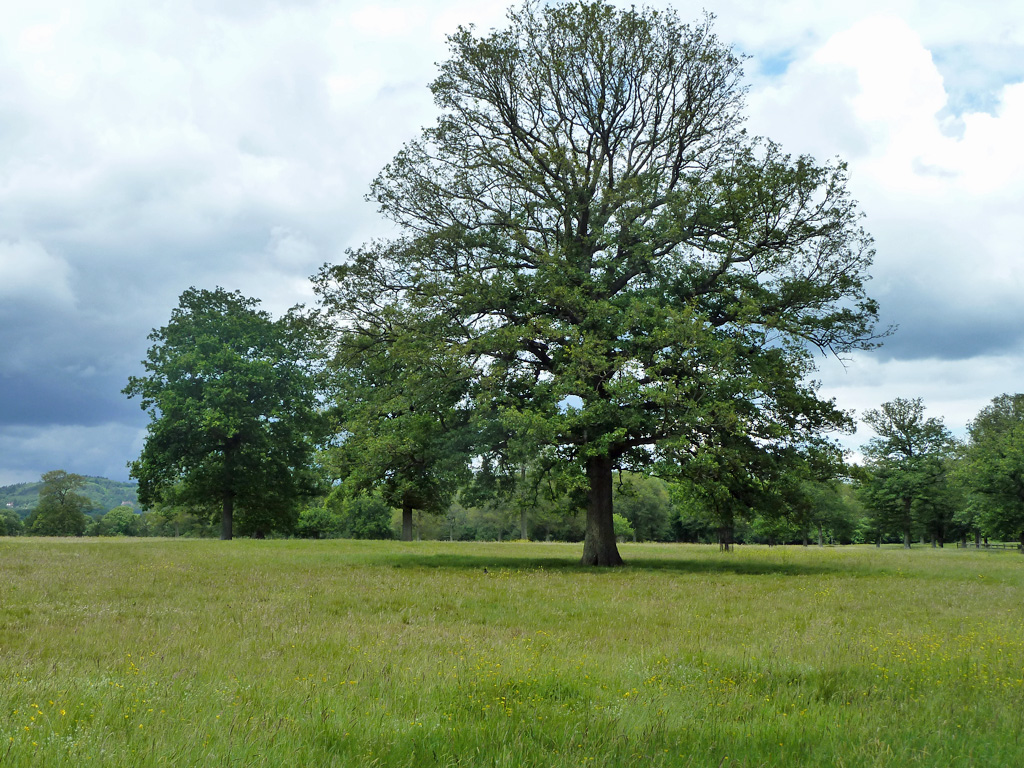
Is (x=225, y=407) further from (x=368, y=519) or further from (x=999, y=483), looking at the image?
(x=999, y=483)

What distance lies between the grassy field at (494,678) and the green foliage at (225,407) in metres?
24.8

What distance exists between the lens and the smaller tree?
4077 inches

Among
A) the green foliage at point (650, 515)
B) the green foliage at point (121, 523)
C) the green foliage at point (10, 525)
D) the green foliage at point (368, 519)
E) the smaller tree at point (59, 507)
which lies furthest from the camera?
the green foliage at point (121, 523)

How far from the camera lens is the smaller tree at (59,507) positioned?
103562 millimetres

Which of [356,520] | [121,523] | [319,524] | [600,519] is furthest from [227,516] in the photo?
[121,523]

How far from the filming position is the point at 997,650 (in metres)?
9.66

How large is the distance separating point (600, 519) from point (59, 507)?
109m

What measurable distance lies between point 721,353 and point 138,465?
35.6m

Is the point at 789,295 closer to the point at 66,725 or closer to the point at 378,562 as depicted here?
the point at 378,562

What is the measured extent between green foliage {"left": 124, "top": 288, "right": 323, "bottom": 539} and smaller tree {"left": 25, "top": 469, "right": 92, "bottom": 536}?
76082 mm

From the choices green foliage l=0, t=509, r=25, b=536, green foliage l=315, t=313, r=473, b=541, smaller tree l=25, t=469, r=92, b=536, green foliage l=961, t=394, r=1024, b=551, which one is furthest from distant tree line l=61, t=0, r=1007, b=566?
green foliage l=0, t=509, r=25, b=536

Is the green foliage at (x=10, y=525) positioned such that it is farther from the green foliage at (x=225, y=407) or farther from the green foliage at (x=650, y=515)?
the green foliage at (x=650, y=515)

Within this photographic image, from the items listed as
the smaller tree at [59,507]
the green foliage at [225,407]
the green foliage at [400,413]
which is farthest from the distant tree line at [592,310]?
A: the smaller tree at [59,507]

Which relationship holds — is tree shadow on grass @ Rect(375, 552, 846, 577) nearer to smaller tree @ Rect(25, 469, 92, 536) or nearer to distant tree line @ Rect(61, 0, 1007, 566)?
distant tree line @ Rect(61, 0, 1007, 566)
